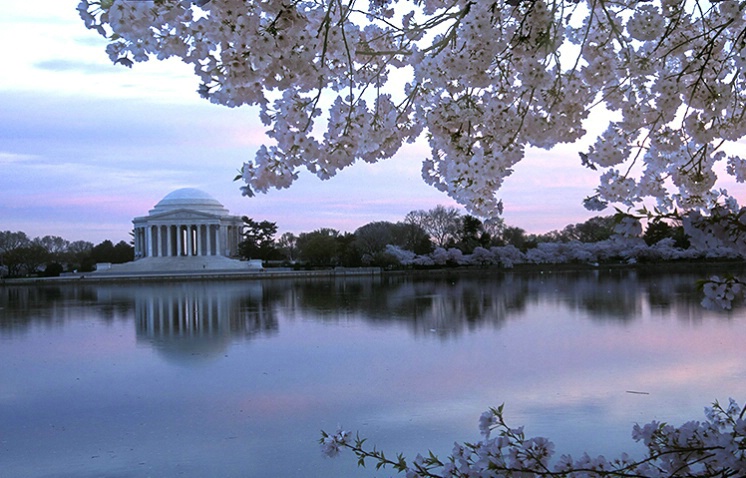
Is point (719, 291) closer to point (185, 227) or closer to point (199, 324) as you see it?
point (199, 324)

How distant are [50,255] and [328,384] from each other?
54.2 m

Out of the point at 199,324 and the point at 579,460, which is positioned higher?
the point at 579,460

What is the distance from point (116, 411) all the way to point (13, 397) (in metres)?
1.73

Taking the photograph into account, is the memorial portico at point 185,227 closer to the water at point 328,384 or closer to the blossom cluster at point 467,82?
the water at point 328,384

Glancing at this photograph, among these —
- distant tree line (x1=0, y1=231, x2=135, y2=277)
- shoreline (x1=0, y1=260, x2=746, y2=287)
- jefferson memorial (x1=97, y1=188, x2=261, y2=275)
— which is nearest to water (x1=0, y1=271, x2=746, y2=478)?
shoreline (x1=0, y1=260, x2=746, y2=287)

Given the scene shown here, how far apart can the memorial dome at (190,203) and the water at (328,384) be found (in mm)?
51412

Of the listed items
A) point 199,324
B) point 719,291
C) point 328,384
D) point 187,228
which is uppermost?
point 187,228

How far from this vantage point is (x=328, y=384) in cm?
820

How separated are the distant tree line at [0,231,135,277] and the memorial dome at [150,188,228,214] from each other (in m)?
5.62

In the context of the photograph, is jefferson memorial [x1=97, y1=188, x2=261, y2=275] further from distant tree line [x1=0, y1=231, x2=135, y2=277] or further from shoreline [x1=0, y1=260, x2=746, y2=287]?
shoreline [x1=0, y1=260, x2=746, y2=287]

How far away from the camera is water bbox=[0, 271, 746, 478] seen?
5.68 metres

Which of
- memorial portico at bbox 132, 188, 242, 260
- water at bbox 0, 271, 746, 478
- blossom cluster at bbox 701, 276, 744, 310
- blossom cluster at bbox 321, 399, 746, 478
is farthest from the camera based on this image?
memorial portico at bbox 132, 188, 242, 260

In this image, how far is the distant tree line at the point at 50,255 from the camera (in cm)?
5047

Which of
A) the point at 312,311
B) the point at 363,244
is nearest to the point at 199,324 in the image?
the point at 312,311
